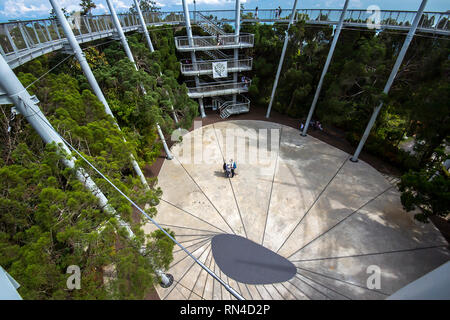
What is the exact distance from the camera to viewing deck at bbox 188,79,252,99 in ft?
78.3

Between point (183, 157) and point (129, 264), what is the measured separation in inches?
526

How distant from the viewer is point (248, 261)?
11148 millimetres

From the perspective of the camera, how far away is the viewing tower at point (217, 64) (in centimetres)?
2214

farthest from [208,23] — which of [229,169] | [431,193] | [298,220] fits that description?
[431,193]

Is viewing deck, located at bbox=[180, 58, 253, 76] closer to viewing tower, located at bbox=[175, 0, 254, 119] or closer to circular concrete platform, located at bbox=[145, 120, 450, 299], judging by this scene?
viewing tower, located at bbox=[175, 0, 254, 119]

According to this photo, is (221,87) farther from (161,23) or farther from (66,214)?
(66,214)

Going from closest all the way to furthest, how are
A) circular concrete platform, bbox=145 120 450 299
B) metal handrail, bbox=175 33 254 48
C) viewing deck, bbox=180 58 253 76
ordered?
circular concrete platform, bbox=145 120 450 299
metal handrail, bbox=175 33 254 48
viewing deck, bbox=180 58 253 76

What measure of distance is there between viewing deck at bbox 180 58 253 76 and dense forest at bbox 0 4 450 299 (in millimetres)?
973

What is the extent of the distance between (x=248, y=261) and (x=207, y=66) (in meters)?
20.1

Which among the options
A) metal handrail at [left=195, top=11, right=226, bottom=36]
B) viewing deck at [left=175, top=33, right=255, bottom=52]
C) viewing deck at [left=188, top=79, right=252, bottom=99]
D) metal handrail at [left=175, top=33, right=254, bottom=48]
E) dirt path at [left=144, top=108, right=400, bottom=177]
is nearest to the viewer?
dirt path at [left=144, top=108, right=400, bottom=177]

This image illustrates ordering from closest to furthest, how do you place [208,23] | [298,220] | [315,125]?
1. [298,220]
2. [315,125]
3. [208,23]

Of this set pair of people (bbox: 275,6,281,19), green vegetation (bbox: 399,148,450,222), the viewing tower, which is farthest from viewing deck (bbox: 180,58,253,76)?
green vegetation (bbox: 399,148,450,222)

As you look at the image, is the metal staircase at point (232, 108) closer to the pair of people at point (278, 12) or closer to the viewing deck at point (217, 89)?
the viewing deck at point (217, 89)
